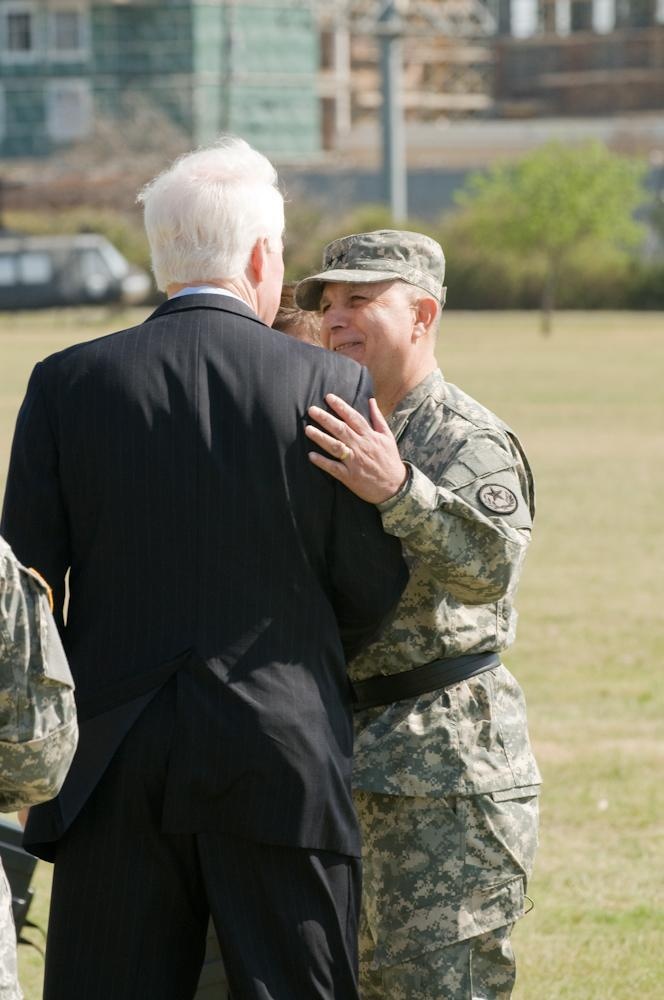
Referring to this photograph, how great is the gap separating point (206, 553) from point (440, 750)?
0.72 meters

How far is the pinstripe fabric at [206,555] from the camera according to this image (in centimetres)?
304

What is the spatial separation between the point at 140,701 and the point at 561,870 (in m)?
3.75

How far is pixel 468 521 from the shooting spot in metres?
3.28

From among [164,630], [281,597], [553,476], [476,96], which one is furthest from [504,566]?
[476,96]

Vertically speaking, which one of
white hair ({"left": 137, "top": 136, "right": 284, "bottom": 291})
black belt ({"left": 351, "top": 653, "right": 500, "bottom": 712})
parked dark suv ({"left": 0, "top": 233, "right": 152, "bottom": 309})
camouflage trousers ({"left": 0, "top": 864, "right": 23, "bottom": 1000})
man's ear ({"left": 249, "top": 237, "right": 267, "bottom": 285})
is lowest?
parked dark suv ({"left": 0, "top": 233, "right": 152, "bottom": 309})

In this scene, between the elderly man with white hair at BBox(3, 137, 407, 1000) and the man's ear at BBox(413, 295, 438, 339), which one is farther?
the man's ear at BBox(413, 295, 438, 339)

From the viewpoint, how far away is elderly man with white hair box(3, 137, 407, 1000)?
3.05 m

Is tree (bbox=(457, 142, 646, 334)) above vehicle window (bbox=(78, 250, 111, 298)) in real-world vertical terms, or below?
above

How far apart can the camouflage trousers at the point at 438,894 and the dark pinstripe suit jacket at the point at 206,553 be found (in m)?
0.38

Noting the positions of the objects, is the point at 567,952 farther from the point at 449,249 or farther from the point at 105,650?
the point at 449,249

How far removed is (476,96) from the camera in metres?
84.9

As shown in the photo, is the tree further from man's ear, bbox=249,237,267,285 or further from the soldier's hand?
the soldier's hand

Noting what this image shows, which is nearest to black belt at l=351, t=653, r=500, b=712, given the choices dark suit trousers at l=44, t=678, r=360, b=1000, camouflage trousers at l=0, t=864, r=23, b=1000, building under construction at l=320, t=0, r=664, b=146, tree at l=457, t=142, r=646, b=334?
Result: dark suit trousers at l=44, t=678, r=360, b=1000

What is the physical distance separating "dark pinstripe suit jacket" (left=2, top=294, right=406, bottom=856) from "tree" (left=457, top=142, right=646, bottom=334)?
2256 inches
